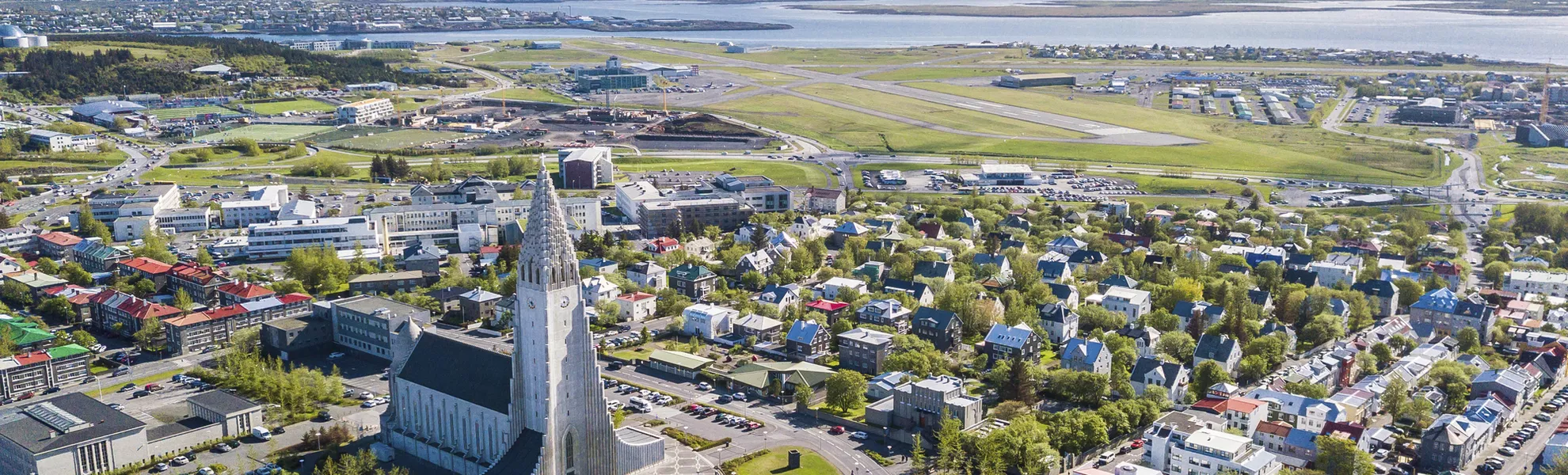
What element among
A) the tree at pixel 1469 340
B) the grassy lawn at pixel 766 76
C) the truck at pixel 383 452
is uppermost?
the grassy lawn at pixel 766 76

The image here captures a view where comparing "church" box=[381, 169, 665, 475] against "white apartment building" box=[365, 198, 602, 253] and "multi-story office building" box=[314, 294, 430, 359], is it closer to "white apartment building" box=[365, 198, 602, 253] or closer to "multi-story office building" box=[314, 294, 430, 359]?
"multi-story office building" box=[314, 294, 430, 359]

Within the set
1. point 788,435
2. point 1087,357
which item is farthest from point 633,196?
point 788,435

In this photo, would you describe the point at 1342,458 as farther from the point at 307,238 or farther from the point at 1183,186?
the point at 1183,186

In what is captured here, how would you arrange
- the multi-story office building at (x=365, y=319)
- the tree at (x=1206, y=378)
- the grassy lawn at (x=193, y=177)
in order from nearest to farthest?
the tree at (x=1206, y=378), the multi-story office building at (x=365, y=319), the grassy lawn at (x=193, y=177)

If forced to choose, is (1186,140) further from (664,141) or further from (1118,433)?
(1118,433)

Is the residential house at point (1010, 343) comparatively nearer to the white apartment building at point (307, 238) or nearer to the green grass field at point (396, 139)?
the white apartment building at point (307, 238)

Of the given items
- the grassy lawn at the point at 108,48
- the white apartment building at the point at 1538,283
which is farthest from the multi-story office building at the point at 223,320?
the grassy lawn at the point at 108,48
